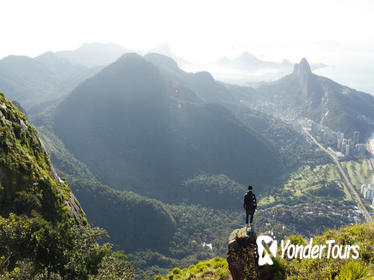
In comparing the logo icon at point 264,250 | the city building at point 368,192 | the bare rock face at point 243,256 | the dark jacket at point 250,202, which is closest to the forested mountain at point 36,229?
the bare rock face at point 243,256

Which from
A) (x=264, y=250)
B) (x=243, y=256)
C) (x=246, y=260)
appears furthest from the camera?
(x=243, y=256)

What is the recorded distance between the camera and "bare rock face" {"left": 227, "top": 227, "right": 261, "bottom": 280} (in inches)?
644

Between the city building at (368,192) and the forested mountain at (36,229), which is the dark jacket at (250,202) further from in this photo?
the city building at (368,192)

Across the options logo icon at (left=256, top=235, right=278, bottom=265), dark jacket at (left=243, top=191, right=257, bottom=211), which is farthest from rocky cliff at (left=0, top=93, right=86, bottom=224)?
logo icon at (left=256, top=235, right=278, bottom=265)

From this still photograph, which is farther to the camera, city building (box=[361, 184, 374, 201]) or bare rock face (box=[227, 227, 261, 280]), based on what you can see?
city building (box=[361, 184, 374, 201])

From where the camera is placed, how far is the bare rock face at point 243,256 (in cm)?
1636

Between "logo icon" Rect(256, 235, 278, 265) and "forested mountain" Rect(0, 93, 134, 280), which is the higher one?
"logo icon" Rect(256, 235, 278, 265)

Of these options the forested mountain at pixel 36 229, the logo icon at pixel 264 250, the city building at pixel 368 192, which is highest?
the logo icon at pixel 264 250

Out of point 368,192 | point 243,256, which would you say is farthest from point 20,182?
point 368,192

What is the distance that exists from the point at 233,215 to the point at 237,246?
550 ft

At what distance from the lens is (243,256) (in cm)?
1722

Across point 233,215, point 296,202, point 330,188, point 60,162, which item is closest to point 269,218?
point 233,215

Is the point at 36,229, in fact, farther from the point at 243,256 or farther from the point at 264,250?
the point at 264,250

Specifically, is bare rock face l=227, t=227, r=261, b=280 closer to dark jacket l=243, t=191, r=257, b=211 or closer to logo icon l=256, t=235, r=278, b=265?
logo icon l=256, t=235, r=278, b=265
